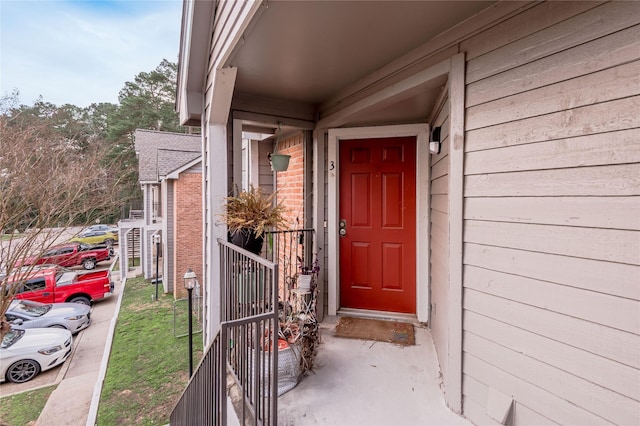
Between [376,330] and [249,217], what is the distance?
1632mm

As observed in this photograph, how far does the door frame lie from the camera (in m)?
3.00

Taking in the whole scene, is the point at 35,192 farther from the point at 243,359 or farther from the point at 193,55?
the point at 243,359

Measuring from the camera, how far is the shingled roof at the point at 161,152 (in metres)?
10.8

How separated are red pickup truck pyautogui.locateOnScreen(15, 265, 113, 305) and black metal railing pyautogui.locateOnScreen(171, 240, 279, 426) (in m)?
7.96

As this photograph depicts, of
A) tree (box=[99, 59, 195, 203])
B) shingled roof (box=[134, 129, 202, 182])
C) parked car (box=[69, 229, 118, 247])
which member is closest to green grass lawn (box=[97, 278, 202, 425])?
shingled roof (box=[134, 129, 202, 182])

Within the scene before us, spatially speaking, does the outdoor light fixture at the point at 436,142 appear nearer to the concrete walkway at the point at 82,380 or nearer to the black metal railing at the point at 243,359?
the black metal railing at the point at 243,359

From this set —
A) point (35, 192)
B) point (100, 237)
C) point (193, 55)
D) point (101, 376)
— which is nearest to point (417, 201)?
point (193, 55)

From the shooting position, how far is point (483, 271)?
1663mm

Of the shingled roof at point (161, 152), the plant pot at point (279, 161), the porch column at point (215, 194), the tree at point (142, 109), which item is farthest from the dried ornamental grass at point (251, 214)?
the tree at point (142, 109)

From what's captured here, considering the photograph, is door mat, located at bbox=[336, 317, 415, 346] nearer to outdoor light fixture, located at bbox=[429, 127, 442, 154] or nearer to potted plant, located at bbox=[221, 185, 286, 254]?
potted plant, located at bbox=[221, 185, 286, 254]

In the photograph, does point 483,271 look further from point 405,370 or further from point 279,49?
point 279,49

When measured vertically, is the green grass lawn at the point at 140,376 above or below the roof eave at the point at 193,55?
below

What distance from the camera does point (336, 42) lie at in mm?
1972

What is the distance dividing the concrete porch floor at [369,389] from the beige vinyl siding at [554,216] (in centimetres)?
34
